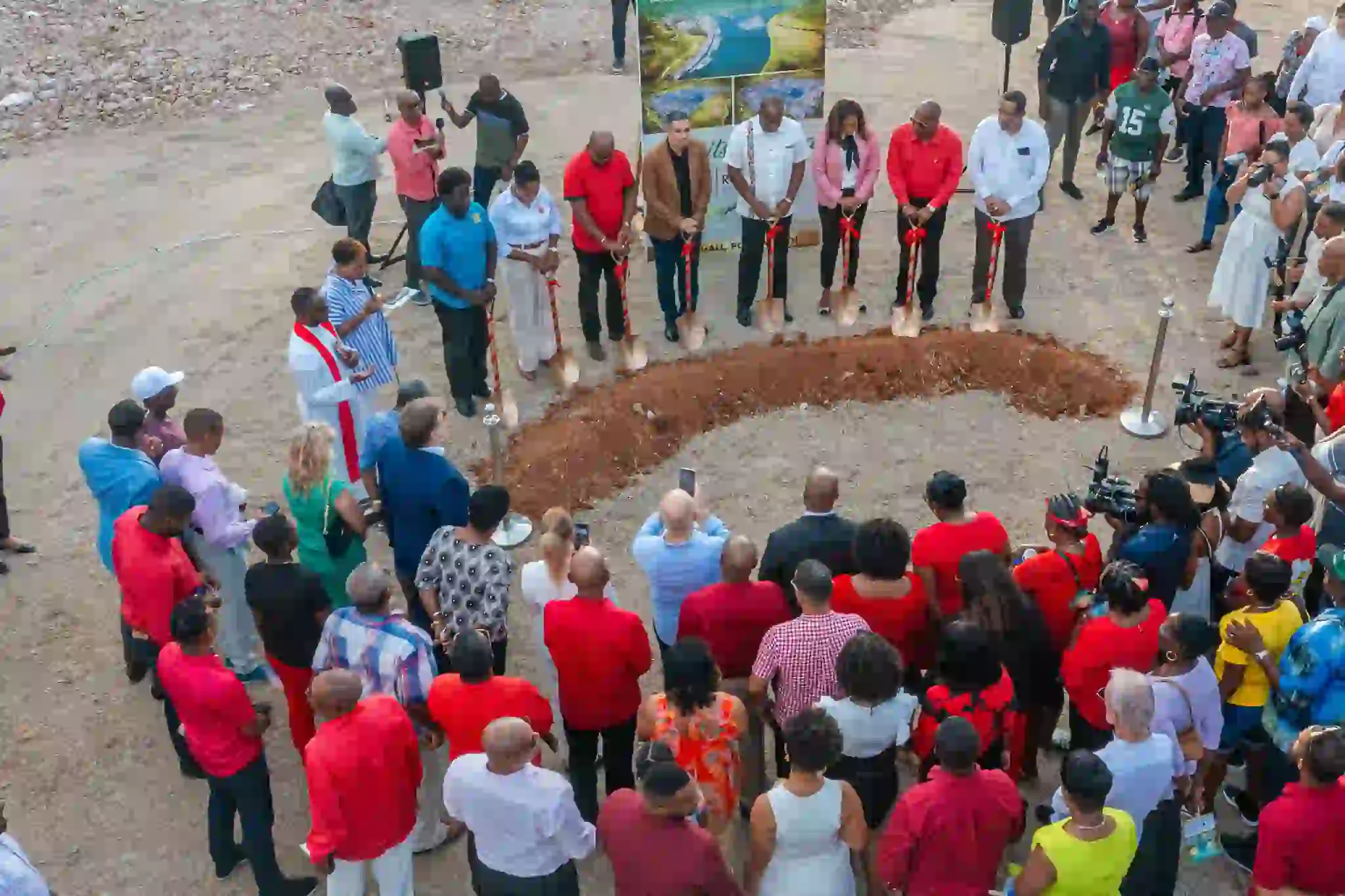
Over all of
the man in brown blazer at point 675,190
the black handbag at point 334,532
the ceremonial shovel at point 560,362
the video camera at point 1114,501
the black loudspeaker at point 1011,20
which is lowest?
the ceremonial shovel at point 560,362

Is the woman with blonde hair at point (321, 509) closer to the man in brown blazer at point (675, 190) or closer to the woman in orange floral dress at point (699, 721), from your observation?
the woman in orange floral dress at point (699, 721)

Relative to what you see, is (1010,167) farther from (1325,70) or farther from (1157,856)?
(1157,856)

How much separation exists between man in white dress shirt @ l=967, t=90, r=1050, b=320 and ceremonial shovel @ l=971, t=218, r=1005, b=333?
0.06 metres

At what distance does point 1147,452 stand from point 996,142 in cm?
257

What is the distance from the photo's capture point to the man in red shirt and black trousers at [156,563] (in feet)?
19.8

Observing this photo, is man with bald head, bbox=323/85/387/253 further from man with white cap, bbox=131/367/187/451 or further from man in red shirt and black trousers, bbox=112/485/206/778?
man in red shirt and black trousers, bbox=112/485/206/778

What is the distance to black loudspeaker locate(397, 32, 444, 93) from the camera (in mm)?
11961

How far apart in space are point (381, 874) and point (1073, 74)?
9.57 metres

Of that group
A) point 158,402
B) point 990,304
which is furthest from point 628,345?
point 158,402

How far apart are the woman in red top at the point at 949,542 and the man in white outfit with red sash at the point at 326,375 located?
3416mm

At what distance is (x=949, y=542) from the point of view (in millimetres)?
5980

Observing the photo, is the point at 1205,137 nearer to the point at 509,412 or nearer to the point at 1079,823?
the point at 509,412

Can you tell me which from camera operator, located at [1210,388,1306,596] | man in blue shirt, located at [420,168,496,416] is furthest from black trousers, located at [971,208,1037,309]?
man in blue shirt, located at [420,168,496,416]

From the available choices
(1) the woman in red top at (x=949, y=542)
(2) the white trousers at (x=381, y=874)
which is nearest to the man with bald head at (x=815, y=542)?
(1) the woman in red top at (x=949, y=542)
